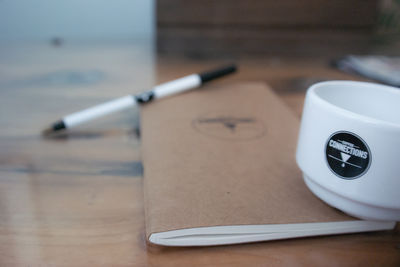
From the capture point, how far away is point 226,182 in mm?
280

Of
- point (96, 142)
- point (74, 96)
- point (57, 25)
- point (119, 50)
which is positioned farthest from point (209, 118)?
point (57, 25)

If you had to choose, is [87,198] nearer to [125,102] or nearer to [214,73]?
[125,102]

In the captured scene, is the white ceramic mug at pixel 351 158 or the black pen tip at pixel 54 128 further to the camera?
the black pen tip at pixel 54 128

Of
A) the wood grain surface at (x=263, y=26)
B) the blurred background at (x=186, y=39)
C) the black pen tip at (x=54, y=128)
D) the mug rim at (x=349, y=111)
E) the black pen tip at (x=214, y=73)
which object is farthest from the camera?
the wood grain surface at (x=263, y=26)

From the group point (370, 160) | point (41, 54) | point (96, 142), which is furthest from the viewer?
point (41, 54)

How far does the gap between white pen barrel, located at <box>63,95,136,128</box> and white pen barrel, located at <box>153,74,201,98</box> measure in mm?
43

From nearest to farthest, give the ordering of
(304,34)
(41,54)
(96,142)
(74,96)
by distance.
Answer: (96,142) < (74,96) < (41,54) < (304,34)

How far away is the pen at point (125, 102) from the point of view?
0.41 metres

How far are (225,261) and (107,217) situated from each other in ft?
0.33

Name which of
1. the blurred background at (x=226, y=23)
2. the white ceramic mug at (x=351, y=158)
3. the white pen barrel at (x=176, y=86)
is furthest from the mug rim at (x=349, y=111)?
the blurred background at (x=226, y=23)

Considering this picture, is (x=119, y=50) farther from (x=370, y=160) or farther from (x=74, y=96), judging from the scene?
(x=370, y=160)

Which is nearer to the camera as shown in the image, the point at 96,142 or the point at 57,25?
the point at 96,142

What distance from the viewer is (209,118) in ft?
1.35

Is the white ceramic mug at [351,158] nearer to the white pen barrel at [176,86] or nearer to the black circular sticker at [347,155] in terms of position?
the black circular sticker at [347,155]
